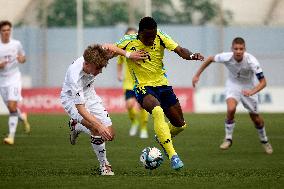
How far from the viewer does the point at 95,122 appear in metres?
13.4

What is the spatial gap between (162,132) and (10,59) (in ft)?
26.1

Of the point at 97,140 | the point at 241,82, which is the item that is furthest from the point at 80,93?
the point at 241,82

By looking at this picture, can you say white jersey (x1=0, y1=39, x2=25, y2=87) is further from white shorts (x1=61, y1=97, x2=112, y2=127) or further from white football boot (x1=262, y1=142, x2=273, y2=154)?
white shorts (x1=61, y1=97, x2=112, y2=127)

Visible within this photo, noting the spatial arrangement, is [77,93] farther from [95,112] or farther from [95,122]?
[95,112]

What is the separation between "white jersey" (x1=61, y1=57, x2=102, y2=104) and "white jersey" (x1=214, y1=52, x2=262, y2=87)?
521cm

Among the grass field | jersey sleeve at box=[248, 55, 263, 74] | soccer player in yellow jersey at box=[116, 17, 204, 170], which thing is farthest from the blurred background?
soccer player in yellow jersey at box=[116, 17, 204, 170]

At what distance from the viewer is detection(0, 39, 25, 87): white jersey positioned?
21.6 m

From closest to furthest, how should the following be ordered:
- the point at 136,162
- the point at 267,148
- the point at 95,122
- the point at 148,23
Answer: the point at 95,122 → the point at 148,23 → the point at 136,162 → the point at 267,148

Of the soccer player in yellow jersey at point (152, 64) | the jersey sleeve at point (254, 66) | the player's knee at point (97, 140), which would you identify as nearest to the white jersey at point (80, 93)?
the player's knee at point (97, 140)

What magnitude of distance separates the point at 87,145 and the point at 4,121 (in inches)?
401

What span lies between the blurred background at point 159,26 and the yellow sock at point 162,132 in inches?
1011

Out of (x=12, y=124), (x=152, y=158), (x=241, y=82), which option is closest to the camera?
(x=152, y=158)

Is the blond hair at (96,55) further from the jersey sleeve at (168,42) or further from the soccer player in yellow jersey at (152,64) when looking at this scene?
the jersey sleeve at (168,42)

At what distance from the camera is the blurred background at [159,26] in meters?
40.9
